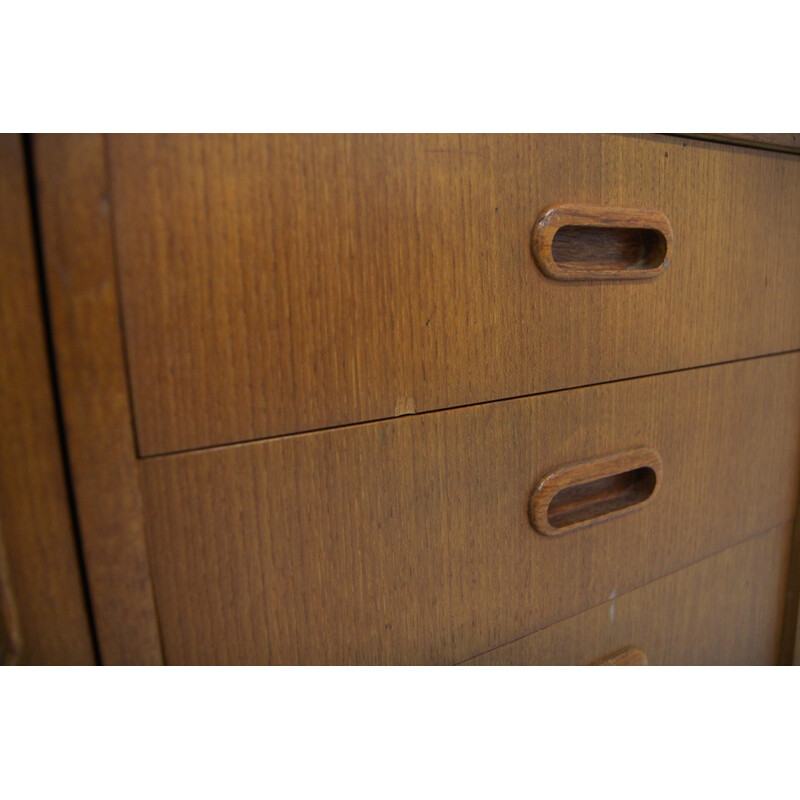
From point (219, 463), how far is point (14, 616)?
10 centimetres

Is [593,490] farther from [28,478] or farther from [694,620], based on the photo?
[28,478]

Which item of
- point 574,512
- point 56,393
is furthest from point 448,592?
point 56,393

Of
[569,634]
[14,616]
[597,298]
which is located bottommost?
[569,634]

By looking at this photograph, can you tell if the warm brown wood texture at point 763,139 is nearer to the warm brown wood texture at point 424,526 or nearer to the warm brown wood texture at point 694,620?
the warm brown wood texture at point 424,526

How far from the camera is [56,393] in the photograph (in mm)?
203

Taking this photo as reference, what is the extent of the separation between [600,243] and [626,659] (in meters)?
0.29

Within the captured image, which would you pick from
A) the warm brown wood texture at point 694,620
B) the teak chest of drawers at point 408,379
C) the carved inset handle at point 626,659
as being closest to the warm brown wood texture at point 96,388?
the teak chest of drawers at point 408,379

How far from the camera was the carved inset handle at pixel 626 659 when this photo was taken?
1.18 ft

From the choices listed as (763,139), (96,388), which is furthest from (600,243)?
(96,388)

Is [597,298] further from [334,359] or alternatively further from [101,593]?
[101,593]

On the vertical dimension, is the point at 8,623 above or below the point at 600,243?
below

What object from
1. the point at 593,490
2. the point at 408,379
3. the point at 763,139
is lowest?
the point at 593,490

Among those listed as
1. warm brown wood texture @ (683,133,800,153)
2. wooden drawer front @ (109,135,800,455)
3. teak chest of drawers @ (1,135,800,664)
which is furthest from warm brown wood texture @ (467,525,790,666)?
warm brown wood texture @ (683,133,800,153)

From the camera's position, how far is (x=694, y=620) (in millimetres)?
406
